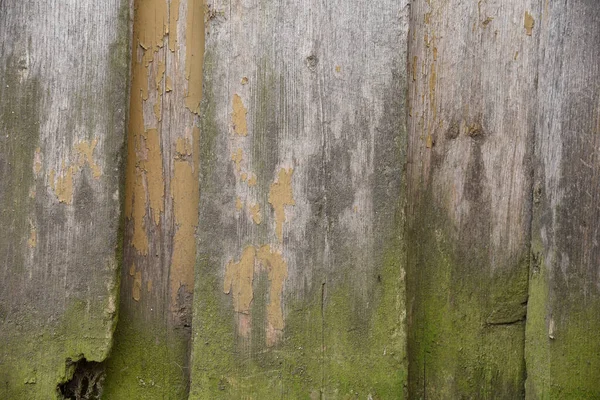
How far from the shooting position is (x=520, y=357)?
1344 mm

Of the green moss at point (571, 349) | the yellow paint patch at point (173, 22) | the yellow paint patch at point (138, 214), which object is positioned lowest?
the green moss at point (571, 349)

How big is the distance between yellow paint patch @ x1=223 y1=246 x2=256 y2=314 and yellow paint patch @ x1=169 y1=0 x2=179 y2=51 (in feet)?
1.72

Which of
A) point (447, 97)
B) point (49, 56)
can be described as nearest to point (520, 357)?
point (447, 97)

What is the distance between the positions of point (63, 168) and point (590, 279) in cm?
119

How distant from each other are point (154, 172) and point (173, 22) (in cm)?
36

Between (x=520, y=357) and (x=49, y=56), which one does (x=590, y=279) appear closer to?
(x=520, y=357)

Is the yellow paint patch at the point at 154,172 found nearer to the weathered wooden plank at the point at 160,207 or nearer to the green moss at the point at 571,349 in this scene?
the weathered wooden plank at the point at 160,207

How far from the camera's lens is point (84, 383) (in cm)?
135

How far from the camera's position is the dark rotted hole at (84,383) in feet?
4.33

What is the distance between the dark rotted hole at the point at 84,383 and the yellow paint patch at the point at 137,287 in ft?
0.57

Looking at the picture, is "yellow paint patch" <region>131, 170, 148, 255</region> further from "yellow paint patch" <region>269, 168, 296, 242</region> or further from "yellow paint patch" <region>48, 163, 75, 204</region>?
"yellow paint patch" <region>269, 168, 296, 242</region>

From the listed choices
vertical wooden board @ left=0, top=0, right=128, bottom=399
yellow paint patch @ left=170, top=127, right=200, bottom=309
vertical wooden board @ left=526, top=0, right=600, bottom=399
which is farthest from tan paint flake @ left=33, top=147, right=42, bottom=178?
vertical wooden board @ left=526, top=0, right=600, bottom=399

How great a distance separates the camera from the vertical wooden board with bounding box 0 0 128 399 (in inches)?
50.7

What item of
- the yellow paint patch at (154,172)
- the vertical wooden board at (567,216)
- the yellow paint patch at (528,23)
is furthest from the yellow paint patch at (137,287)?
the yellow paint patch at (528,23)
